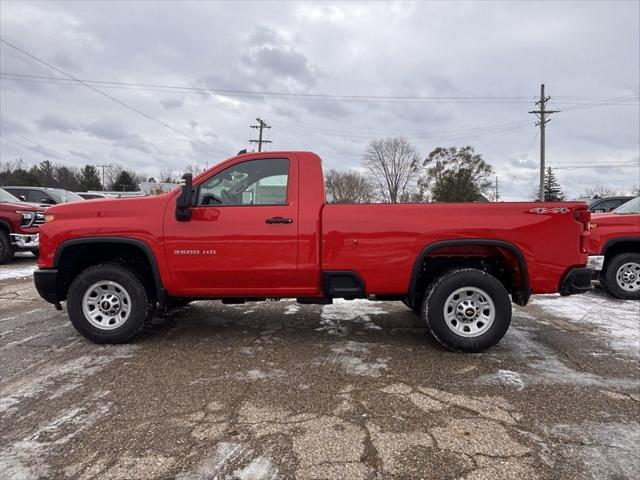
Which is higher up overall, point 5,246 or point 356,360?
point 5,246

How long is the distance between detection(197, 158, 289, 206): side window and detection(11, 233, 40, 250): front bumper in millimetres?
8004

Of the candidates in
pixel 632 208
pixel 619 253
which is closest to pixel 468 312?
pixel 619 253

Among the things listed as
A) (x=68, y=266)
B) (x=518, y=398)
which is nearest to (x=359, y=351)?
(x=518, y=398)

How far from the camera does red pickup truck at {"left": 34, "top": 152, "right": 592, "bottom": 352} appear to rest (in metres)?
4.28

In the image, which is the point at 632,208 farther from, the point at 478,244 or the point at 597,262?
the point at 478,244

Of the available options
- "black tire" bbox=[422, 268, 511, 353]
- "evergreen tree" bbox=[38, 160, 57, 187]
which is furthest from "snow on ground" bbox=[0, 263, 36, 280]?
"evergreen tree" bbox=[38, 160, 57, 187]

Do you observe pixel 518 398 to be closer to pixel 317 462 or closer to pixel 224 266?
pixel 317 462

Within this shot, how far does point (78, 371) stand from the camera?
3.88 meters

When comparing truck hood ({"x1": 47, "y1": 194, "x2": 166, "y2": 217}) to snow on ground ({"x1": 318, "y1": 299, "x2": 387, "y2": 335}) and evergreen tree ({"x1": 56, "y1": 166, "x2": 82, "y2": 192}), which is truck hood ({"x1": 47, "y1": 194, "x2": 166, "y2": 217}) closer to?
snow on ground ({"x1": 318, "y1": 299, "x2": 387, "y2": 335})

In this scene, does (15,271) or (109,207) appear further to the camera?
(15,271)

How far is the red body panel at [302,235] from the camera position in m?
4.27

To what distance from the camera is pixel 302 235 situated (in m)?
4.37

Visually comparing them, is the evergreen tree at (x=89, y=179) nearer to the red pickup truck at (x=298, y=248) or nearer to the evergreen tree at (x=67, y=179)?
the evergreen tree at (x=67, y=179)

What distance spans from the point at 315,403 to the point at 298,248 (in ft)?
5.23
